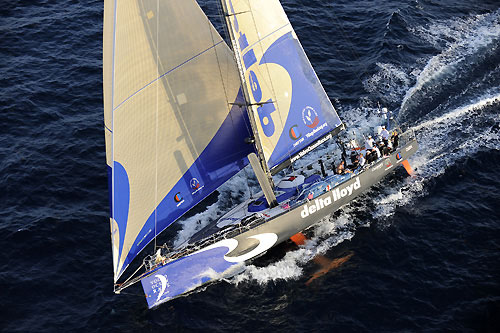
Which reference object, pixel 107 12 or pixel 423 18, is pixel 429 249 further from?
pixel 423 18

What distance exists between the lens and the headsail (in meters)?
26.9

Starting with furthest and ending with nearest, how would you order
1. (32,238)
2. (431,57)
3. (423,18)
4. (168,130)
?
(423,18) → (431,57) → (32,238) → (168,130)

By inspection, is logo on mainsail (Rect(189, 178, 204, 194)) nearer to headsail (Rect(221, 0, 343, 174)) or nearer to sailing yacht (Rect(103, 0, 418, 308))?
sailing yacht (Rect(103, 0, 418, 308))

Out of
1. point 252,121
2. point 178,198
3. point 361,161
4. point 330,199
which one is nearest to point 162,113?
point 178,198

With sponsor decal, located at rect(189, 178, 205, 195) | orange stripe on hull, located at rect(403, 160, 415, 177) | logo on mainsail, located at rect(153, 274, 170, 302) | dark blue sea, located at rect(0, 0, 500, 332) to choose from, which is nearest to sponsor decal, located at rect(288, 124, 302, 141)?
dark blue sea, located at rect(0, 0, 500, 332)

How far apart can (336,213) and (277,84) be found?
740 cm

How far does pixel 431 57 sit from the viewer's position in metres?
40.3

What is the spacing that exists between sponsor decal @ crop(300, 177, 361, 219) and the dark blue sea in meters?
1.34

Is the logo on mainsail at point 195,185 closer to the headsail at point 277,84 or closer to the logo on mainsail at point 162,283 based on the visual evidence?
the headsail at point 277,84

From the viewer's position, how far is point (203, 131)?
27750 mm

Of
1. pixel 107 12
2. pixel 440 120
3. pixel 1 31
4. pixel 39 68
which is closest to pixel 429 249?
pixel 440 120

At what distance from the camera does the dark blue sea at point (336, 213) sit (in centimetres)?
2619

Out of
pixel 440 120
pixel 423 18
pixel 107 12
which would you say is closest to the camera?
pixel 107 12

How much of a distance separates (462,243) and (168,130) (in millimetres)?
14240
